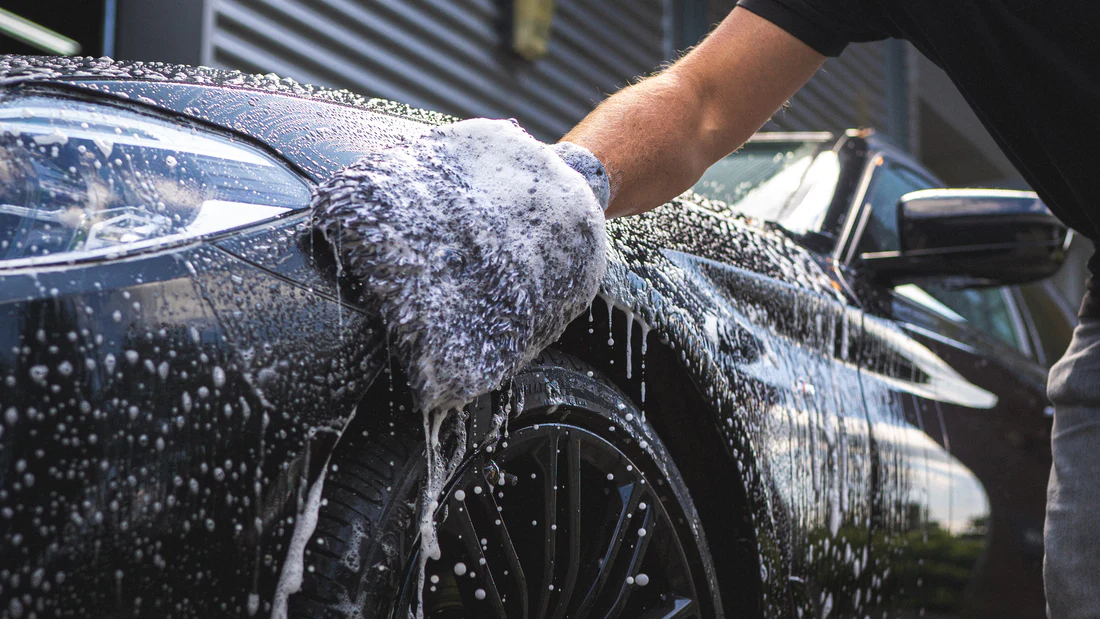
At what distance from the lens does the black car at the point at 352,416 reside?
0.83 metres

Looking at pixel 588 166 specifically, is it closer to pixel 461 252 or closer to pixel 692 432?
pixel 461 252

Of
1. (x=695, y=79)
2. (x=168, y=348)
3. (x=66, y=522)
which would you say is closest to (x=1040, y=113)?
(x=695, y=79)

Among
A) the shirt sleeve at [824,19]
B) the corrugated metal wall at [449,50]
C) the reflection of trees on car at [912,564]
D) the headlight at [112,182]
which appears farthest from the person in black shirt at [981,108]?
the corrugated metal wall at [449,50]

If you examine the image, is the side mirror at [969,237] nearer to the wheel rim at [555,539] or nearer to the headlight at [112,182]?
the wheel rim at [555,539]

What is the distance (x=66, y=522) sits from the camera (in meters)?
0.80

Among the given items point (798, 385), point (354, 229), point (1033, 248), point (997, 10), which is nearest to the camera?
point (354, 229)

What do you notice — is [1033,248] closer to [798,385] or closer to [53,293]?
[798,385]

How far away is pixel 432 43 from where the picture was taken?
4.49 meters

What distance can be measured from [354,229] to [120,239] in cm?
22

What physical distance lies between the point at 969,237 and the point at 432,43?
2.93 m

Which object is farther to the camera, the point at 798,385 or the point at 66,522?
the point at 798,385

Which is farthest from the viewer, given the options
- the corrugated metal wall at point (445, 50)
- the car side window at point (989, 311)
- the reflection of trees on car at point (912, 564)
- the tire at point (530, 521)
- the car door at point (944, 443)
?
the corrugated metal wall at point (445, 50)

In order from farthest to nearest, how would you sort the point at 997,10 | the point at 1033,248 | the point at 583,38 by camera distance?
the point at 583,38 < the point at 1033,248 < the point at 997,10

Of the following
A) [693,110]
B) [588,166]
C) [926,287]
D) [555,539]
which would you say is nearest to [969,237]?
[926,287]
